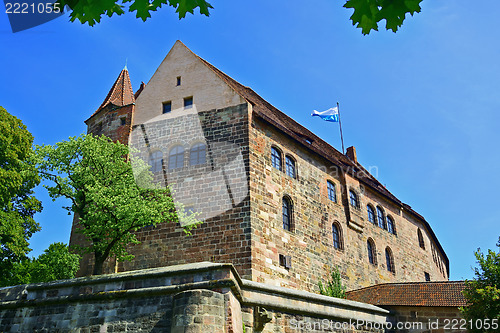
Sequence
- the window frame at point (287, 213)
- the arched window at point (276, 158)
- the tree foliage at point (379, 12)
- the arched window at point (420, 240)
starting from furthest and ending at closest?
the arched window at point (420, 240) < the arched window at point (276, 158) < the window frame at point (287, 213) < the tree foliage at point (379, 12)

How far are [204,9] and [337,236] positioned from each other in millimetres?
22353

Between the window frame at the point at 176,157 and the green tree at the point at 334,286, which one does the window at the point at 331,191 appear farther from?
the window frame at the point at 176,157

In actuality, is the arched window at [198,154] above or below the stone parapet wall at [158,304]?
above

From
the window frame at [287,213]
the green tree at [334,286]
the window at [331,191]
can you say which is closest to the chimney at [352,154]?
the window at [331,191]

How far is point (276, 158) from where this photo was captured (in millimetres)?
23125

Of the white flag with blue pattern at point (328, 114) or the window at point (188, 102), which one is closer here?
the window at point (188, 102)

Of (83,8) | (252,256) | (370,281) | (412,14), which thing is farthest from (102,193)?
(370,281)

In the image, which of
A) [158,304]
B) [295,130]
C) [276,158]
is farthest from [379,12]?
[295,130]

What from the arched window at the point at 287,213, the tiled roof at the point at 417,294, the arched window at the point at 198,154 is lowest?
the tiled roof at the point at 417,294

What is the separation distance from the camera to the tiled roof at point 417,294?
18.9 meters

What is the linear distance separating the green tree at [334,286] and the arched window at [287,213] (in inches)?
120

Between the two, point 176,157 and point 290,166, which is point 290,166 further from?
point 176,157

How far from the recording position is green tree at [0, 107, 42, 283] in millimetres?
20328

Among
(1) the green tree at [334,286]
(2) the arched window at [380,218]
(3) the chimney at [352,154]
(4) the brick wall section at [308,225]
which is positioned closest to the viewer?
(4) the brick wall section at [308,225]
